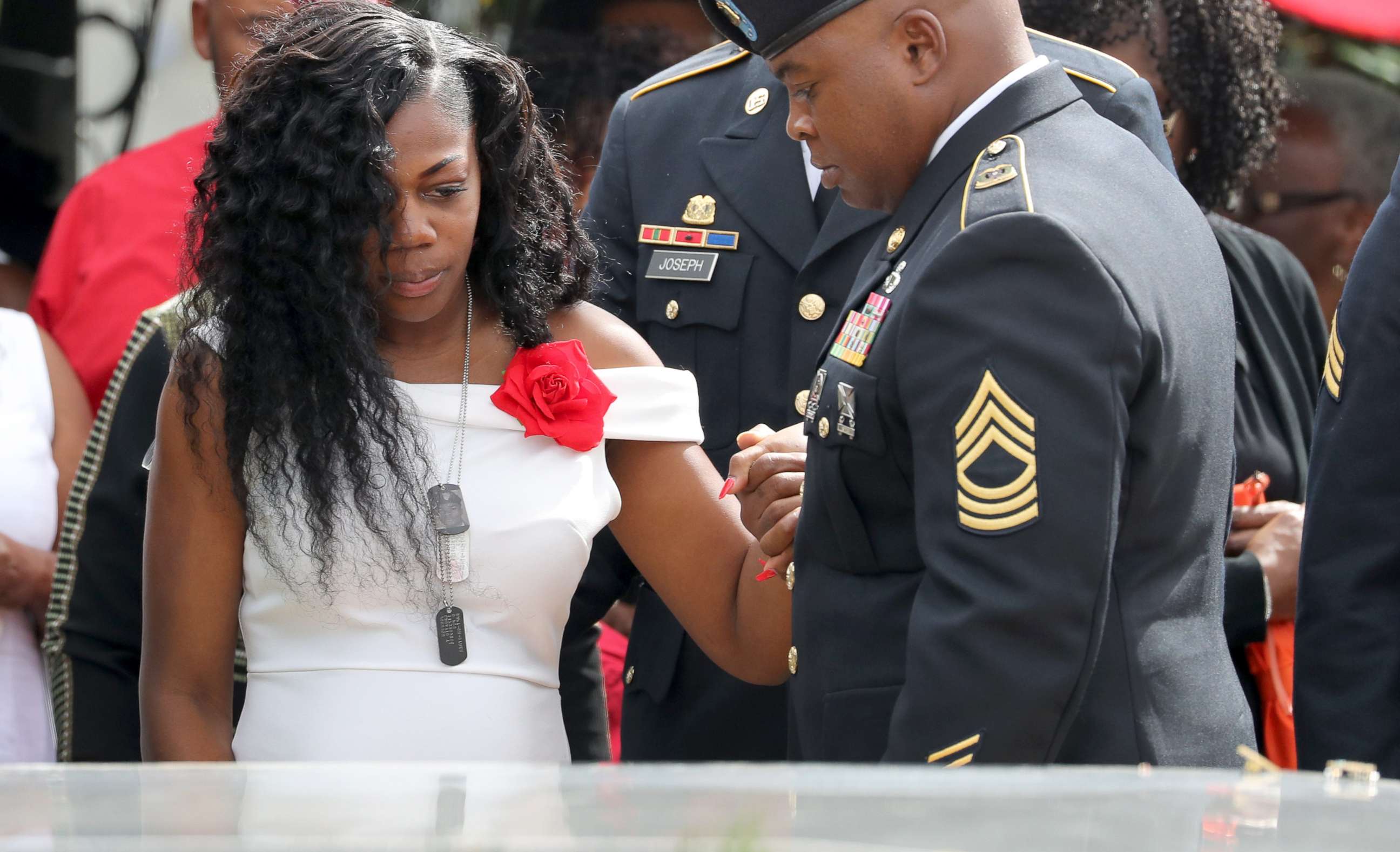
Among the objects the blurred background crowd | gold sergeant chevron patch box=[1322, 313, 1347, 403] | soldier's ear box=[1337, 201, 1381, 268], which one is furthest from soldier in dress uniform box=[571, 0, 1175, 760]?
soldier's ear box=[1337, 201, 1381, 268]

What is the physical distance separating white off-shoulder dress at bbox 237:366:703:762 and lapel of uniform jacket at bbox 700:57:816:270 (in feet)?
1.77

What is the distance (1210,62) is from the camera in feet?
10.8

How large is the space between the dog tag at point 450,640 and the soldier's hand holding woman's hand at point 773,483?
43 cm

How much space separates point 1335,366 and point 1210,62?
1.36m

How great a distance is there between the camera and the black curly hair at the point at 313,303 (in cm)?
220

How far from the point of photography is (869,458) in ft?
6.15

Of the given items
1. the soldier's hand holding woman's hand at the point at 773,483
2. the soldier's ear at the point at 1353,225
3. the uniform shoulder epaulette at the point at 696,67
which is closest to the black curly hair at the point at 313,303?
the soldier's hand holding woman's hand at the point at 773,483

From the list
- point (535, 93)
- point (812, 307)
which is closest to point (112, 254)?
point (535, 93)

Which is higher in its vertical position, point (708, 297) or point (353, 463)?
point (708, 297)

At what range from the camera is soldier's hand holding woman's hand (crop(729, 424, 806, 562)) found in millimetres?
2156

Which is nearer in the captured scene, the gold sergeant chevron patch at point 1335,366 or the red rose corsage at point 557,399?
the gold sergeant chevron patch at point 1335,366

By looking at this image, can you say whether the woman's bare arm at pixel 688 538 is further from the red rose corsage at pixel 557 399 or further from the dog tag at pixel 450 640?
the dog tag at pixel 450 640

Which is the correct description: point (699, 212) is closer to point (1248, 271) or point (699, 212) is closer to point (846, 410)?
point (846, 410)

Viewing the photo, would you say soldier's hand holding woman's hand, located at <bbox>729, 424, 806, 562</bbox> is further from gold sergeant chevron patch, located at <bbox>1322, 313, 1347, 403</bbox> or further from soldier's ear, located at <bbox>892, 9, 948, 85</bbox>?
gold sergeant chevron patch, located at <bbox>1322, 313, 1347, 403</bbox>
